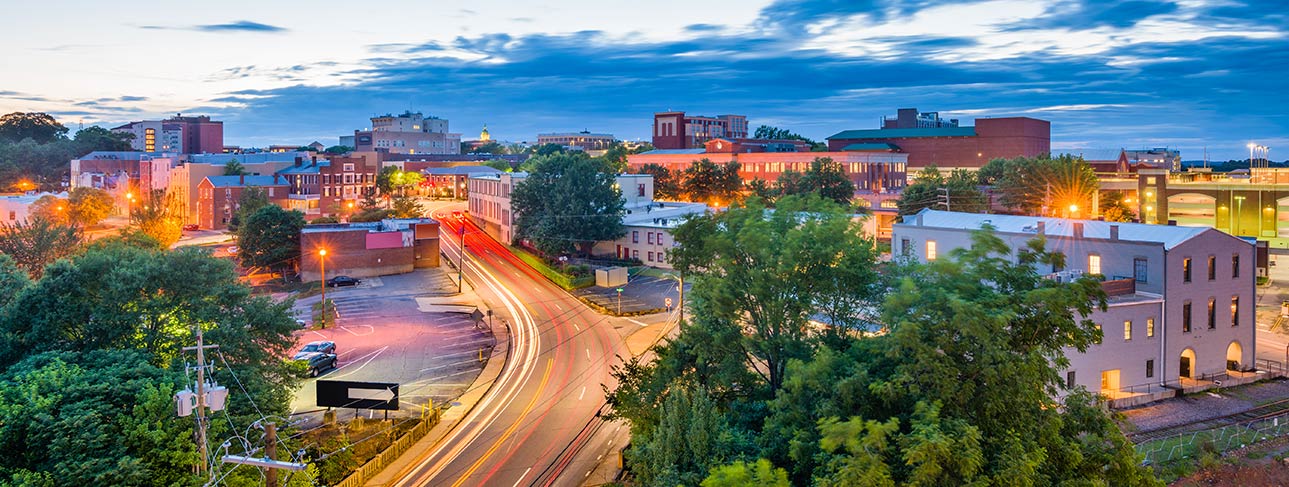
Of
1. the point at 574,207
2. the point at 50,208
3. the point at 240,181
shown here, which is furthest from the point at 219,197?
the point at 574,207

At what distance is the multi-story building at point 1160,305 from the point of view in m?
38.4

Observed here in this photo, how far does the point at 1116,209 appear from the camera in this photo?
82.1 metres

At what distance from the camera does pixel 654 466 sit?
21406 millimetres

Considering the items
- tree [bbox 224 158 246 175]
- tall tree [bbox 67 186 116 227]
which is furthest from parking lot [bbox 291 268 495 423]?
tree [bbox 224 158 246 175]

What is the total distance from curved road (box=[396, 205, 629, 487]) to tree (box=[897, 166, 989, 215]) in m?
37.3

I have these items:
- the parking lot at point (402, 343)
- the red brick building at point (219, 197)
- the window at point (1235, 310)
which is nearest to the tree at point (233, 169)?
the red brick building at point (219, 197)

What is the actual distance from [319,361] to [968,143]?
13476 centimetres

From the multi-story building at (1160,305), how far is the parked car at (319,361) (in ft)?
90.9

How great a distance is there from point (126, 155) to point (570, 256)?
115001 mm

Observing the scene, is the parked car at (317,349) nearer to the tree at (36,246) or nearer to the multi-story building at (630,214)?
the multi-story building at (630,214)

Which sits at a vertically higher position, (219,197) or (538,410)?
(219,197)

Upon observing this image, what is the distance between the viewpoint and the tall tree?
9924cm

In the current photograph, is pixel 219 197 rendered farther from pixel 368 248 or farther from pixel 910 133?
pixel 910 133

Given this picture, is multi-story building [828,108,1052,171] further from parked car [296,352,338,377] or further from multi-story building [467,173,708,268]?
parked car [296,352,338,377]
